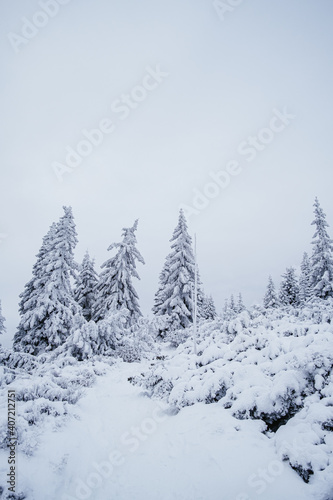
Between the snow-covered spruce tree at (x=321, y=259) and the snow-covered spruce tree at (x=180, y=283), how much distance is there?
13996mm

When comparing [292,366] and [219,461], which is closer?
[219,461]

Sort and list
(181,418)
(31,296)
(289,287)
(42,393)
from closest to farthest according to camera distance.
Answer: (181,418) → (42,393) → (31,296) → (289,287)

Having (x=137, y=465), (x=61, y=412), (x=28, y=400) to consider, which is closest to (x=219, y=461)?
(x=137, y=465)

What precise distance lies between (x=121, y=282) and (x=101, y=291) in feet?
7.42

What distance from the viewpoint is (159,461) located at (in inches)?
206

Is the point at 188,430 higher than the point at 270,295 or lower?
lower

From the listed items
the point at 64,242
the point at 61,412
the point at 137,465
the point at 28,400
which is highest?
the point at 64,242

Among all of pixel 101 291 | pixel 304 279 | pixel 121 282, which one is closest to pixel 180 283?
pixel 121 282

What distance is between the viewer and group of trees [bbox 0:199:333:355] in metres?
17.0

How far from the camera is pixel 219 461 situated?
15.9 ft

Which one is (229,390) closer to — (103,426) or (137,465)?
(137,465)

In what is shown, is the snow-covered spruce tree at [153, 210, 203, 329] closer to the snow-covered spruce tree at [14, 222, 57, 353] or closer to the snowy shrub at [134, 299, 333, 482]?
the snowy shrub at [134, 299, 333, 482]

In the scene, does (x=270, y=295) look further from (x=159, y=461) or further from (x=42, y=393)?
(x=159, y=461)

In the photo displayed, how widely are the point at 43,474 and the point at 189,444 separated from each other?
2.94 metres
